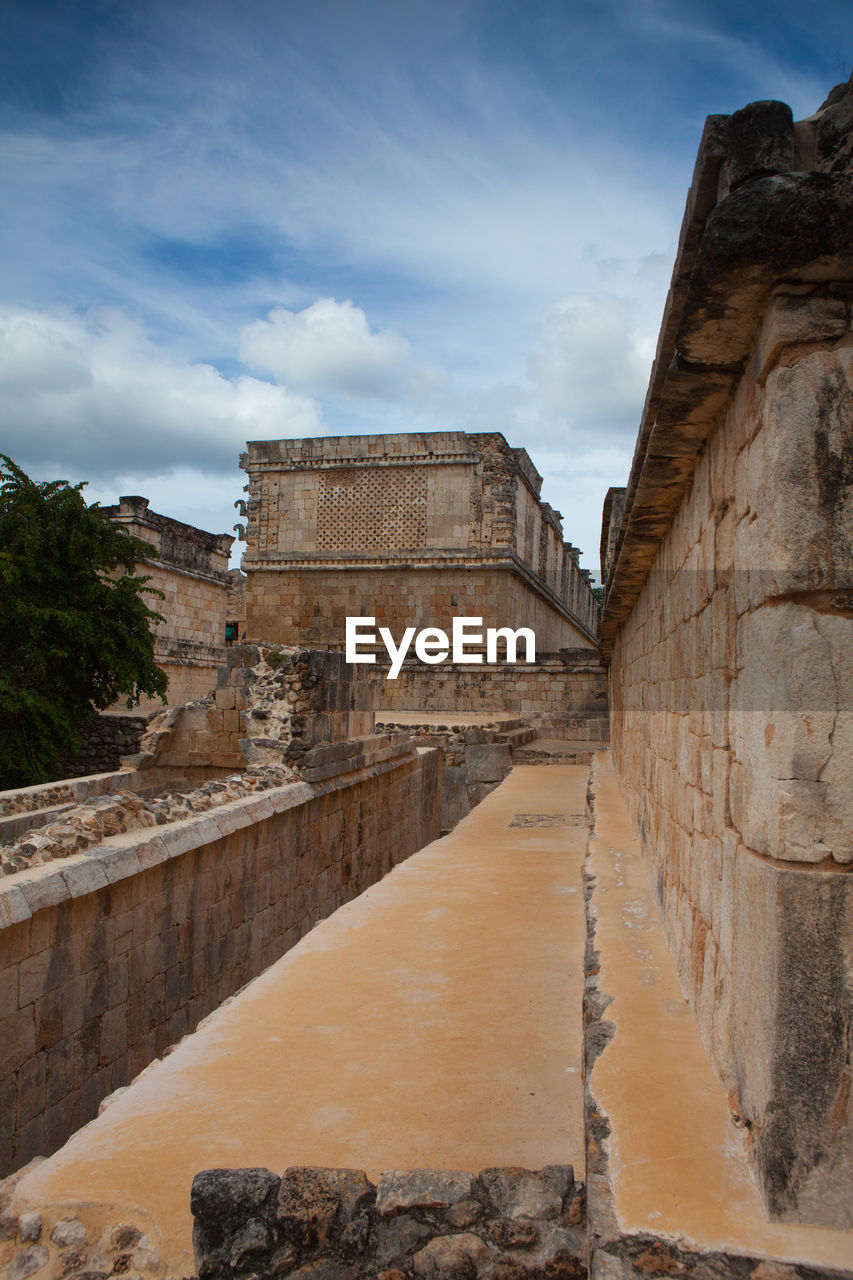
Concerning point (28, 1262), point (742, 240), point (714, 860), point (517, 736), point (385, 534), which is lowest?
point (28, 1262)

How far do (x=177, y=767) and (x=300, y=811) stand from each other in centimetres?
202

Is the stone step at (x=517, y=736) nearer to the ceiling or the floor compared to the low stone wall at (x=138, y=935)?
nearer to the ceiling

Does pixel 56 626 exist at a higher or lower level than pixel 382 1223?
higher

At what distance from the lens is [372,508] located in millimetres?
22500

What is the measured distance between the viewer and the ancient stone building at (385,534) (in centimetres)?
2161

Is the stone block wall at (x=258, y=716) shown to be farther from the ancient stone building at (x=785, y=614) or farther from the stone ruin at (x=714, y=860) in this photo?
the ancient stone building at (x=785, y=614)

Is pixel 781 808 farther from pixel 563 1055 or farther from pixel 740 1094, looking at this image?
pixel 563 1055

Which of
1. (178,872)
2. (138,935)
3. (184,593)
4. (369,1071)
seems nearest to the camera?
(369,1071)

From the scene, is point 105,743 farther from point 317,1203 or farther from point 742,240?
point 742,240

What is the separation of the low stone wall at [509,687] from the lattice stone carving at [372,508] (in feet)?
12.3

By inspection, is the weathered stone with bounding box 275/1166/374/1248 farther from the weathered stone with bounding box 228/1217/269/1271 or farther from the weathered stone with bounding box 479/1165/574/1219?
the weathered stone with bounding box 479/1165/574/1219

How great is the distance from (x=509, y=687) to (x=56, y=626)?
33.5 ft

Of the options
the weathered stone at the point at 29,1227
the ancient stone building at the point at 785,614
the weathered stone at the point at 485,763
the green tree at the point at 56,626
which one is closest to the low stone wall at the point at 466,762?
the weathered stone at the point at 485,763

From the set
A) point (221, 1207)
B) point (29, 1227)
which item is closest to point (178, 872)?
point (29, 1227)
